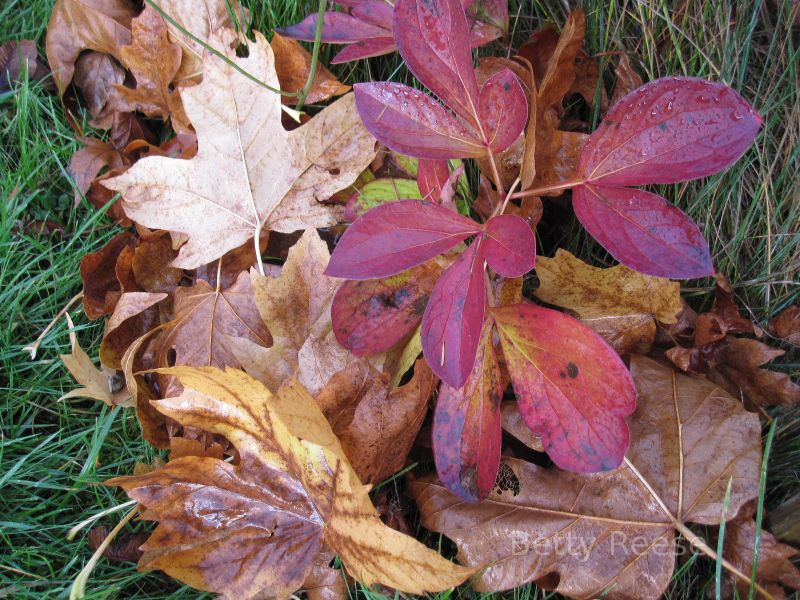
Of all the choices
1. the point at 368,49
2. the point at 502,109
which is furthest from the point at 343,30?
the point at 502,109

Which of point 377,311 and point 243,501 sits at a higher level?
point 377,311

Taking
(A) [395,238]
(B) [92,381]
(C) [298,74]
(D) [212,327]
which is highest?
(C) [298,74]

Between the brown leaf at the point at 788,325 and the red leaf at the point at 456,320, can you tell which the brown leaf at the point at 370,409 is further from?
the brown leaf at the point at 788,325

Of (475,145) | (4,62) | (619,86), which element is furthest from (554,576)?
(4,62)

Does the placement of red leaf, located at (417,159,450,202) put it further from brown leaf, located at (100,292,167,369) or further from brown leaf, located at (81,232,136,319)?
brown leaf, located at (81,232,136,319)

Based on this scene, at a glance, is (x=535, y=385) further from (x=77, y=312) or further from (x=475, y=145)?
(x=77, y=312)

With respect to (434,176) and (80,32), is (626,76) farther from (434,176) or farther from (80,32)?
(80,32)
